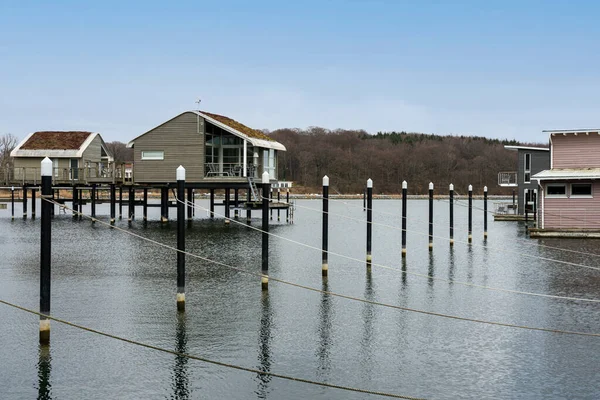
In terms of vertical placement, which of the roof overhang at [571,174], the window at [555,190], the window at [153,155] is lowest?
the window at [555,190]

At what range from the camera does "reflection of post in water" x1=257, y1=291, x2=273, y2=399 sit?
48.7ft

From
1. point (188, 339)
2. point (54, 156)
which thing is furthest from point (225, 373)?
point (54, 156)

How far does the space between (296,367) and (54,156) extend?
5719cm

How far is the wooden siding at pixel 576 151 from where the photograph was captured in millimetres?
47812

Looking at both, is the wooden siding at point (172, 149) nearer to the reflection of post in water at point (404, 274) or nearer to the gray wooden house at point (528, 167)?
the reflection of post in water at point (404, 274)

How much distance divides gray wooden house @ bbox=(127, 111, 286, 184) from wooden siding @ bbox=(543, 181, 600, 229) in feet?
71.1

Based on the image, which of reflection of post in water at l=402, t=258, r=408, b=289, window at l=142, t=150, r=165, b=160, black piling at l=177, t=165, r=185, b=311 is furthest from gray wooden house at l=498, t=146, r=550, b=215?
black piling at l=177, t=165, r=185, b=311

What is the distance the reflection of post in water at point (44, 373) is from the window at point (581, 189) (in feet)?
127

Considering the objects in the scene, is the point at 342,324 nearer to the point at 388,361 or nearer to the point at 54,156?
the point at 388,361

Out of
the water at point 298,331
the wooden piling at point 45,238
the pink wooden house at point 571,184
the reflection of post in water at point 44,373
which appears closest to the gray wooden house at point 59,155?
the water at point 298,331

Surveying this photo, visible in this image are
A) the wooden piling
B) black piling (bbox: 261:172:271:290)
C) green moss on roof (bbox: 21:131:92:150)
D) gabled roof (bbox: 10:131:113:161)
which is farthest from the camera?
green moss on roof (bbox: 21:131:92:150)

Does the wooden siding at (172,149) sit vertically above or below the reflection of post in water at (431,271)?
above

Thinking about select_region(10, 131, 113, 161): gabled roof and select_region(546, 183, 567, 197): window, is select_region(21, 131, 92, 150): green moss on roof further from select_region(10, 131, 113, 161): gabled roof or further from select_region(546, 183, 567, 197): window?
select_region(546, 183, 567, 197): window

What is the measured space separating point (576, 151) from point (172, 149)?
28990 mm
